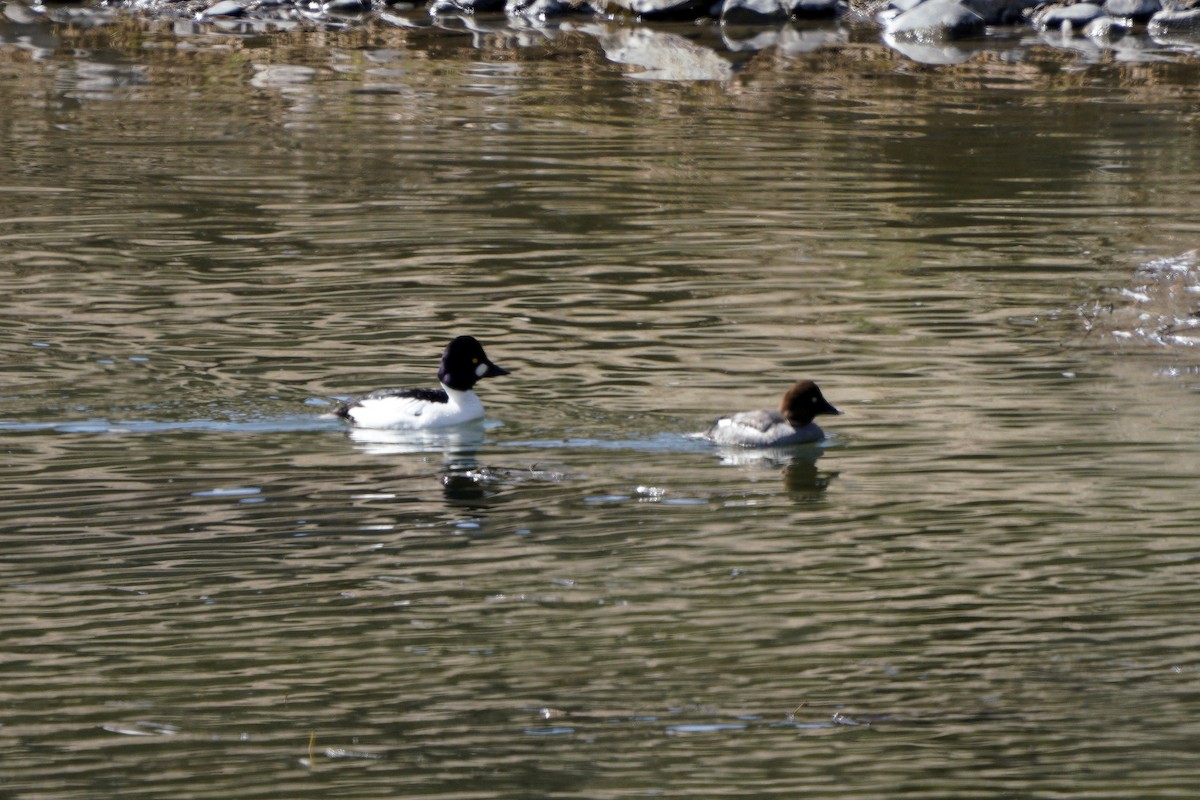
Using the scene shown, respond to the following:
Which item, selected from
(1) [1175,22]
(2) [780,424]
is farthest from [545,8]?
(2) [780,424]

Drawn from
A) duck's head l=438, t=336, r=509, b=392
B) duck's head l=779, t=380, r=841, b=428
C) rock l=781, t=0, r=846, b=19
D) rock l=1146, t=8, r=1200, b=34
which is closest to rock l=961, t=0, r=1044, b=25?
rock l=1146, t=8, r=1200, b=34

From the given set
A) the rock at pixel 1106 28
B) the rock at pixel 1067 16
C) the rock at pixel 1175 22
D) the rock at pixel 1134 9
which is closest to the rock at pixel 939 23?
the rock at pixel 1067 16

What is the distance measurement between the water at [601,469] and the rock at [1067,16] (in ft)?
35.7

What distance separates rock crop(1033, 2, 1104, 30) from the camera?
34.3 m

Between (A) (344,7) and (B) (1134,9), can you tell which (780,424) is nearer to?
(B) (1134,9)

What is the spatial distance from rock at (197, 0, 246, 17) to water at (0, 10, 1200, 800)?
1432 cm

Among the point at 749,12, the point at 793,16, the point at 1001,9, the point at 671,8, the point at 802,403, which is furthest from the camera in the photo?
the point at 793,16

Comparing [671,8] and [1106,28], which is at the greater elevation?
[671,8]

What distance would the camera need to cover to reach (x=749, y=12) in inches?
1403

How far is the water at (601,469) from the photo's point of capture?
7.52 meters

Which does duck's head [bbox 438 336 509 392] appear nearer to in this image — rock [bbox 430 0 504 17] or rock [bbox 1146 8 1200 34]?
rock [bbox 1146 8 1200 34]

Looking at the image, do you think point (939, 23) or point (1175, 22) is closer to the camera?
point (939, 23)

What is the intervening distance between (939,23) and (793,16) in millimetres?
3362

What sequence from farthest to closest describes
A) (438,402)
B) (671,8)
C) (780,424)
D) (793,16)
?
(793,16) → (671,8) → (438,402) → (780,424)
